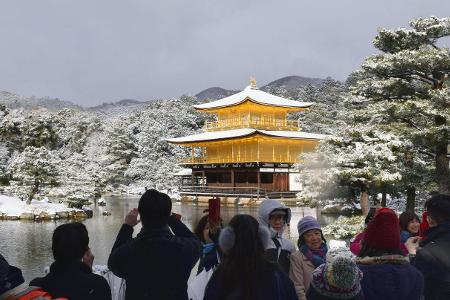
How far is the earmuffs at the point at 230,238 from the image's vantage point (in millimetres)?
2080

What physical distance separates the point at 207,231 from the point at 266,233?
1.59 metres

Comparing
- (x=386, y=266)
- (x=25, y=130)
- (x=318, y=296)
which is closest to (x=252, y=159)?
(x=25, y=130)

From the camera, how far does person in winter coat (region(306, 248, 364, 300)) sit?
2133 millimetres

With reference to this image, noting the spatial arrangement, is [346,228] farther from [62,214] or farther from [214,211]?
[62,214]

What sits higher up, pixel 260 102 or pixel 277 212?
pixel 260 102

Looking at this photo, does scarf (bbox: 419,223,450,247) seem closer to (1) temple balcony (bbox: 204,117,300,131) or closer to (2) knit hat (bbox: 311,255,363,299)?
(2) knit hat (bbox: 311,255,363,299)

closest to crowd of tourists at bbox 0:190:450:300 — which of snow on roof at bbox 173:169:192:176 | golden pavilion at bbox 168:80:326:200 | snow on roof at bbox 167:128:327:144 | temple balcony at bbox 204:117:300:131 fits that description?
golden pavilion at bbox 168:80:326:200

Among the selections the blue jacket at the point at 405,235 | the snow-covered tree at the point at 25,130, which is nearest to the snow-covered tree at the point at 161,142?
the snow-covered tree at the point at 25,130

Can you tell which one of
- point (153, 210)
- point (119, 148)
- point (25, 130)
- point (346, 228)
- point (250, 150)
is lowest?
point (346, 228)

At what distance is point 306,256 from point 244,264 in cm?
105

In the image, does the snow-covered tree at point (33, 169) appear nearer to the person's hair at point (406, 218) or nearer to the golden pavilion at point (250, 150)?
the golden pavilion at point (250, 150)

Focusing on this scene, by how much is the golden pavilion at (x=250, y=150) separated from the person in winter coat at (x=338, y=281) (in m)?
24.7

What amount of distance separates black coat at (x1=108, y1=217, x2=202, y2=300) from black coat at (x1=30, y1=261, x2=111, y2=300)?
0.32 meters

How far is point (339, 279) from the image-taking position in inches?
84.1
